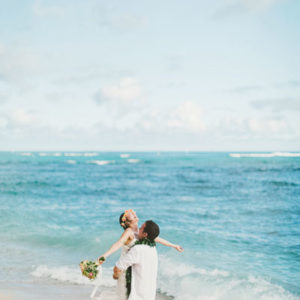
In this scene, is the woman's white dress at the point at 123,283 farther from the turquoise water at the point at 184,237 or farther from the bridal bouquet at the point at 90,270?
the turquoise water at the point at 184,237

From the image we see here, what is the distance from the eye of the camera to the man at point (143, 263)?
14.0 ft

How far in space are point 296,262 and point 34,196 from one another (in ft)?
65.7

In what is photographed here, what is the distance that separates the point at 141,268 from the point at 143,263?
0.07m

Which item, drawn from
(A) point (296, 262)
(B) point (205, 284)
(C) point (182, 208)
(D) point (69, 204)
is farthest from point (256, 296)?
(D) point (69, 204)

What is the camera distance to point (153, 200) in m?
25.0

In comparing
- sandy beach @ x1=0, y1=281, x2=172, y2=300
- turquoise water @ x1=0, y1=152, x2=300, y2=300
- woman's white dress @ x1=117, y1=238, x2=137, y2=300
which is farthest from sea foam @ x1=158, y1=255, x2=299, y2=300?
woman's white dress @ x1=117, y1=238, x2=137, y2=300

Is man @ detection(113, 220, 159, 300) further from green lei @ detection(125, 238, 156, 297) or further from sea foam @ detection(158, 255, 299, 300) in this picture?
sea foam @ detection(158, 255, 299, 300)

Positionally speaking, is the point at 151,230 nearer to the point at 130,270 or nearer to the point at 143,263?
the point at 143,263

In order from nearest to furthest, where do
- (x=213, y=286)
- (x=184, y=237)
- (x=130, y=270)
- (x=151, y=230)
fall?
(x=151, y=230) < (x=130, y=270) < (x=213, y=286) < (x=184, y=237)

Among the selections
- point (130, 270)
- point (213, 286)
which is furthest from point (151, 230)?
point (213, 286)

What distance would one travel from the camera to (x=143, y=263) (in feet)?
14.1

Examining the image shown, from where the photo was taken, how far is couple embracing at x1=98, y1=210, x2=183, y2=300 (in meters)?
4.29

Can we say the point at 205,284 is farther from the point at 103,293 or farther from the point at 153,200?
the point at 153,200

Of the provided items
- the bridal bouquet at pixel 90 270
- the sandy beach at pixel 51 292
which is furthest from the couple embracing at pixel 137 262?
the sandy beach at pixel 51 292
